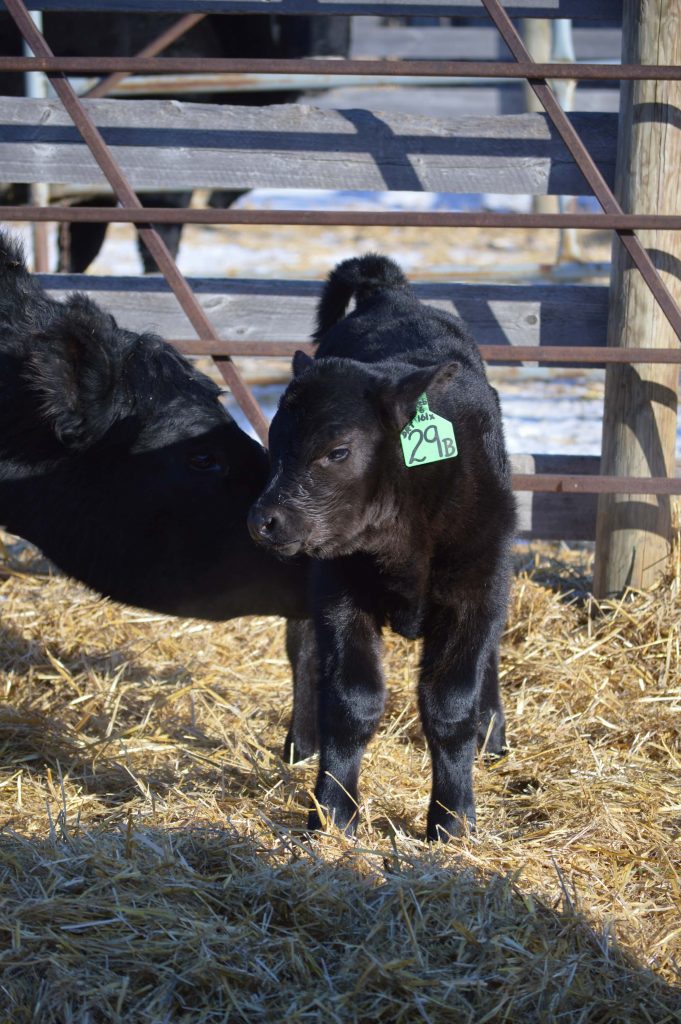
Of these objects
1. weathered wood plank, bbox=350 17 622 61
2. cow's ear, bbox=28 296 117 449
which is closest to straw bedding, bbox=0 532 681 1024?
cow's ear, bbox=28 296 117 449

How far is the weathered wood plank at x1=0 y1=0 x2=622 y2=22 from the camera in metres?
4.51

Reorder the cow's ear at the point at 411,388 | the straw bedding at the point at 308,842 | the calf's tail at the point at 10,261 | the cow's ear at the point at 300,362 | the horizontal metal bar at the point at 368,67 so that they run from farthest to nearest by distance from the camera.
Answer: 1. the horizontal metal bar at the point at 368,67
2. the calf's tail at the point at 10,261
3. the cow's ear at the point at 300,362
4. the cow's ear at the point at 411,388
5. the straw bedding at the point at 308,842

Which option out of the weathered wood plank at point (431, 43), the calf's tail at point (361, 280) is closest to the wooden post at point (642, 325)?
the calf's tail at point (361, 280)

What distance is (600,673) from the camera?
425 cm

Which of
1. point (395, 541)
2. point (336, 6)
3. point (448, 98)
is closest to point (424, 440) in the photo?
point (395, 541)

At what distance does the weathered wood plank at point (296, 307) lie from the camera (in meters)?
4.82

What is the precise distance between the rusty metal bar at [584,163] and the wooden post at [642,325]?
24 cm

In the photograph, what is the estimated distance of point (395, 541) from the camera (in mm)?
3020

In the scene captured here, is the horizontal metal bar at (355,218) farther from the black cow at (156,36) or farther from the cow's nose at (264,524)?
the black cow at (156,36)

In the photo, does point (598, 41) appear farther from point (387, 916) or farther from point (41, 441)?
point (387, 916)

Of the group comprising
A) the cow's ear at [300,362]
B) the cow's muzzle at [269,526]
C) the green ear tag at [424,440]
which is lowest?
the cow's muzzle at [269,526]

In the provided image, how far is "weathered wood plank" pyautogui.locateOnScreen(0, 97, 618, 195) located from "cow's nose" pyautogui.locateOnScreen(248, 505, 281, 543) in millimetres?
2257

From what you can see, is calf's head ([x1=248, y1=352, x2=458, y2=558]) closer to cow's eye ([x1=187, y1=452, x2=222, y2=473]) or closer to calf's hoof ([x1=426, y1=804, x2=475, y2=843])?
cow's eye ([x1=187, y1=452, x2=222, y2=473])

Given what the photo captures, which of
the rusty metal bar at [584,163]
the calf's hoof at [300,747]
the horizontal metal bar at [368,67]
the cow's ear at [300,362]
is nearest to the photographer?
the cow's ear at [300,362]
